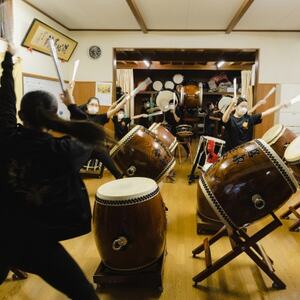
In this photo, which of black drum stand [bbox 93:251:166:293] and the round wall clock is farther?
the round wall clock

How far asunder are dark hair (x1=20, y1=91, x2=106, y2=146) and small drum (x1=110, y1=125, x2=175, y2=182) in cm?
140

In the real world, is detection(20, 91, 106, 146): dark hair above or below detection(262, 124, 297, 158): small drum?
above

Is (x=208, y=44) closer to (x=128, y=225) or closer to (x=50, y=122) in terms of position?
(x=128, y=225)

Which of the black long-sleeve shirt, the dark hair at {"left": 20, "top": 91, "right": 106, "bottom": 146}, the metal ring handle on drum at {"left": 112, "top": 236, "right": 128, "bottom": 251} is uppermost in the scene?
the dark hair at {"left": 20, "top": 91, "right": 106, "bottom": 146}

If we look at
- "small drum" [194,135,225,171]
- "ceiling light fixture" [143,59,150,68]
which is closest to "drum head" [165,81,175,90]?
"ceiling light fixture" [143,59,150,68]

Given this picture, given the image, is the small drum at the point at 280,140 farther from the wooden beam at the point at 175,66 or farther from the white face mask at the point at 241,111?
the wooden beam at the point at 175,66

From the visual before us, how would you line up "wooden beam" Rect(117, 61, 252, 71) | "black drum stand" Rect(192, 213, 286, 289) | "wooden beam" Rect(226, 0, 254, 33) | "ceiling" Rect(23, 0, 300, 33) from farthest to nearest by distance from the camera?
"wooden beam" Rect(117, 61, 252, 71), "ceiling" Rect(23, 0, 300, 33), "wooden beam" Rect(226, 0, 254, 33), "black drum stand" Rect(192, 213, 286, 289)

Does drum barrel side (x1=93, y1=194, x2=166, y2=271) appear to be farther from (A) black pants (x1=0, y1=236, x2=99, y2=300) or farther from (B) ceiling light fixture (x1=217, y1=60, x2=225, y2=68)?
(B) ceiling light fixture (x1=217, y1=60, x2=225, y2=68)

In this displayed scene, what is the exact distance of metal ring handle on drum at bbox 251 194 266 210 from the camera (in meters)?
1.80

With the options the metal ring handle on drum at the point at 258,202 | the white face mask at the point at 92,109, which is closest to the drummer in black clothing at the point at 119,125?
the white face mask at the point at 92,109

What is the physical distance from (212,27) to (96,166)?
2927 mm

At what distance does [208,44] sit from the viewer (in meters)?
5.59

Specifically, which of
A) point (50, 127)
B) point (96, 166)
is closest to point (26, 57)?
point (96, 166)

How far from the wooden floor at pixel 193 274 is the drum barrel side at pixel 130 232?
20 cm
